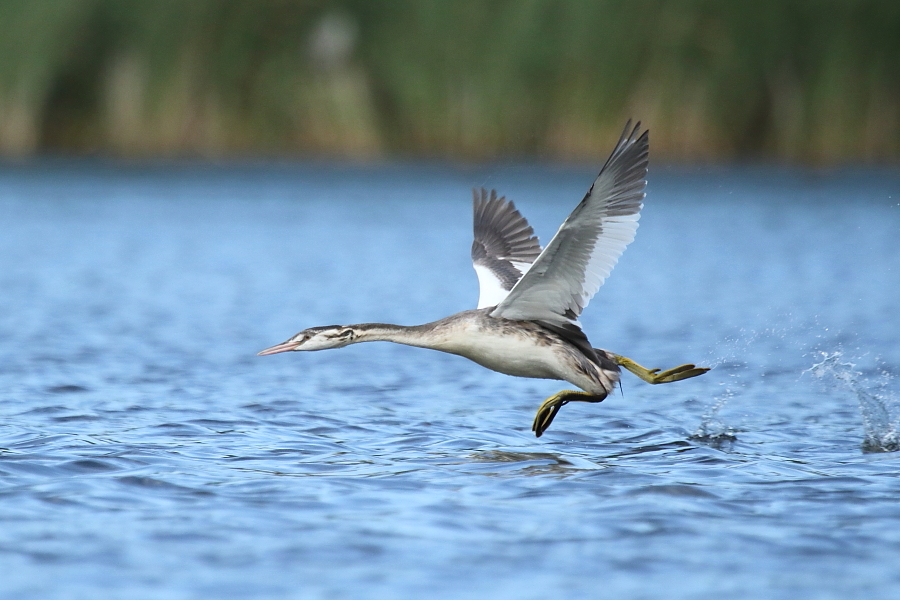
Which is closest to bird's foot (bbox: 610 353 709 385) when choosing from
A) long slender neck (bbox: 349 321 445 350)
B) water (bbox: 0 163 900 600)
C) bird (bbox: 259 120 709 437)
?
bird (bbox: 259 120 709 437)

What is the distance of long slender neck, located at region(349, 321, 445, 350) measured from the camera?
7680mm

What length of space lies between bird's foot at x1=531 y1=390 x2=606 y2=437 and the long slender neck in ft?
2.62

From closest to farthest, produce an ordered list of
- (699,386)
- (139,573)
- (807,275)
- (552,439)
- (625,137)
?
(139,573) → (625,137) → (552,439) → (699,386) → (807,275)

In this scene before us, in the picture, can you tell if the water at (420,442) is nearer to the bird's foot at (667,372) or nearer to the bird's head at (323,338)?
the bird's foot at (667,372)

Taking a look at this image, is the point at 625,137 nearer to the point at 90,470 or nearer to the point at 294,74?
the point at 90,470

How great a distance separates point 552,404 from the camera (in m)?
7.95

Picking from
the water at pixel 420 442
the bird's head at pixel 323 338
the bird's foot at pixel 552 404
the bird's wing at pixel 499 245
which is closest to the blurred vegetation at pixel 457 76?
the water at pixel 420 442

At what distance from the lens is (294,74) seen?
3775 centimetres

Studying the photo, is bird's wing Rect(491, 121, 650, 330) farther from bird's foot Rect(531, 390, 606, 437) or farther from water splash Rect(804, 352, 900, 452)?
water splash Rect(804, 352, 900, 452)

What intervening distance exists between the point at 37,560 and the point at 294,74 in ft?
110

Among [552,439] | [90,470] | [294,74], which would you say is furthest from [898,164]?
[90,470]

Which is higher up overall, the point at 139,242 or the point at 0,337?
the point at 139,242

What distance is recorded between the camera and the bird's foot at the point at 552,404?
25.9 feet

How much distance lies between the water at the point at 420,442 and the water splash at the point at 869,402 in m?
0.03
